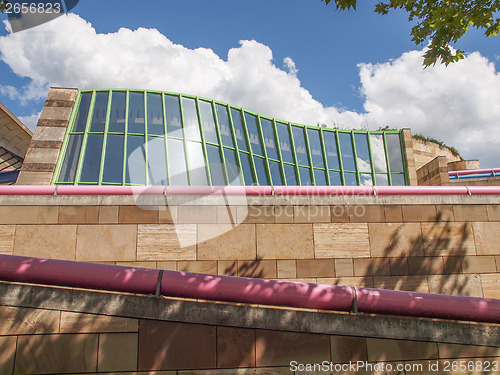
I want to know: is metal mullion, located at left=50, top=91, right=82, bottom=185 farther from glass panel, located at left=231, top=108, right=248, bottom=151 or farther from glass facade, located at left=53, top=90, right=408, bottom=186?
glass panel, located at left=231, top=108, right=248, bottom=151

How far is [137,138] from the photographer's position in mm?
16391

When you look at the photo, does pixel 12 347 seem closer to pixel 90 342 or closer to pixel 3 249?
pixel 90 342

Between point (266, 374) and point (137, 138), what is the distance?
546 inches

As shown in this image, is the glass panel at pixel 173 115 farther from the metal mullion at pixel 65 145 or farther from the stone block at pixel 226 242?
the stone block at pixel 226 242

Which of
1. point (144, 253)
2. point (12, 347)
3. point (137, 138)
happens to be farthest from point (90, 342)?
point (137, 138)

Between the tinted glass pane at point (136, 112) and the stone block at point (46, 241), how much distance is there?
972 centimetres

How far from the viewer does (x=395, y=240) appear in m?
8.09

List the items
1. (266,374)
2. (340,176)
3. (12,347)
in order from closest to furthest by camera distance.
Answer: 1. (12,347)
2. (266,374)
3. (340,176)

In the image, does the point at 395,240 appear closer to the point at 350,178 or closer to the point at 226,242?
the point at 226,242

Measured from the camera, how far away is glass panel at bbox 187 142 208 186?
1664 centimetres

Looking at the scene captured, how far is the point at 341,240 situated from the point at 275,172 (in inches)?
483

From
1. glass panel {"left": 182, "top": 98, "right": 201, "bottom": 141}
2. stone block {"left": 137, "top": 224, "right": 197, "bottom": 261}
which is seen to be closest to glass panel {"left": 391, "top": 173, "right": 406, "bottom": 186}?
glass panel {"left": 182, "top": 98, "right": 201, "bottom": 141}

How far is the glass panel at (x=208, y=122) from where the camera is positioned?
1845 cm

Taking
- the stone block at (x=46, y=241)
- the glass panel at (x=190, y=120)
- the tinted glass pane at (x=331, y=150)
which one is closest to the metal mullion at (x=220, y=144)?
the glass panel at (x=190, y=120)
